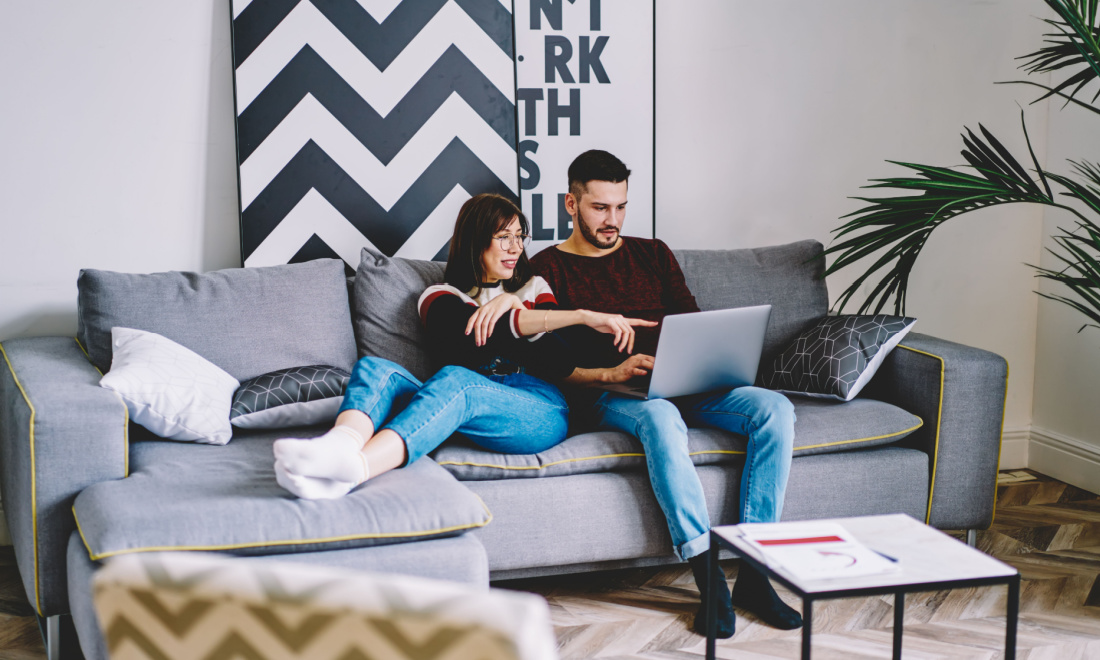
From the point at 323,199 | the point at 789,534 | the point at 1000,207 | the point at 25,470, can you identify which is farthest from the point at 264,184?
the point at 1000,207

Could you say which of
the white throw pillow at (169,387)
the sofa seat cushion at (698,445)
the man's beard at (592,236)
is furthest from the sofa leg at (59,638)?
the man's beard at (592,236)

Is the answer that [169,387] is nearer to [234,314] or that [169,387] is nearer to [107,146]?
[234,314]

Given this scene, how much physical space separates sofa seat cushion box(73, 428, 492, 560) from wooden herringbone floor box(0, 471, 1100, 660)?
47 cm

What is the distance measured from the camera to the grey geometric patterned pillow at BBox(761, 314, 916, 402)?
98.4 inches

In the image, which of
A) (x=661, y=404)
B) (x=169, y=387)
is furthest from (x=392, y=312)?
(x=661, y=404)

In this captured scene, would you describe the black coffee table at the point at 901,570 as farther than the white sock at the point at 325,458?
No

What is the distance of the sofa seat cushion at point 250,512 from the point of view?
1617mm

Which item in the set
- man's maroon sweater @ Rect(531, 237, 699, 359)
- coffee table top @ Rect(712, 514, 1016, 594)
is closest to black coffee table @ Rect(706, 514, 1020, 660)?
coffee table top @ Rect(712, 514, 1016, 594)

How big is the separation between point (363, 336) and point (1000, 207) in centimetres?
242

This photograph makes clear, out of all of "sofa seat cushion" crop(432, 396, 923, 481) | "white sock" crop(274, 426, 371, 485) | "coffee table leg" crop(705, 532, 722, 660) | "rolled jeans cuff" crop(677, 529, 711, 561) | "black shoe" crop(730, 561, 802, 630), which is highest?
"white sock" crop(274, 426, 371, 485)

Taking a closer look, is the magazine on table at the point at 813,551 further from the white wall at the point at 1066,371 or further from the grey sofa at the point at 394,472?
the white wall at the point at 1066,371

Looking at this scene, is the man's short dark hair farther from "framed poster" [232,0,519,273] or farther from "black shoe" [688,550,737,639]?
"black shoe" [688,550,737,639]

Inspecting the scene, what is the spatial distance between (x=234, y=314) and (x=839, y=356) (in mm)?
1671

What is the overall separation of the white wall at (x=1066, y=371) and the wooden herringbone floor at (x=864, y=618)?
2.29 ft
